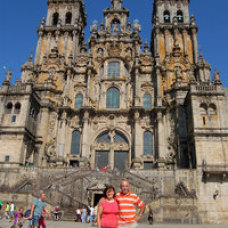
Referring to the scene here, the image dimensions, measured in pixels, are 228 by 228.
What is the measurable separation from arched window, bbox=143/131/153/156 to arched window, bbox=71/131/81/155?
8.00 m

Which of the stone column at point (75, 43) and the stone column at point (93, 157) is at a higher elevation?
the stone column at point (75, 43)

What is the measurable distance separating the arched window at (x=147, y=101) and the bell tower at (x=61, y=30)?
11855 millimetres

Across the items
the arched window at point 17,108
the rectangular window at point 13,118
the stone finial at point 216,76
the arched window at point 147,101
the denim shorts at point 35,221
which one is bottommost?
the denim shorts at point 35,221

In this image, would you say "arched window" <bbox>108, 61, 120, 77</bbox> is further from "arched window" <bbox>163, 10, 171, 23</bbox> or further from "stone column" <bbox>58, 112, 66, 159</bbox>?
"arched window" <bbox>163, 10, 171, 23</bbox>

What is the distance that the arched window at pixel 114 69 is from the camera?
35406mm

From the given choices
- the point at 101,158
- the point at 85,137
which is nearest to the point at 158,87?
the point at 85,137

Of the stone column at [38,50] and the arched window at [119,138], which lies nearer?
the arched window at [119,138]

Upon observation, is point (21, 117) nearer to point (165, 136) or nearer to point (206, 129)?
point (165, 136)

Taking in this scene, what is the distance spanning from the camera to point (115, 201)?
200 inches

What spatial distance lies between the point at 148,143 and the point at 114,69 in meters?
11.6

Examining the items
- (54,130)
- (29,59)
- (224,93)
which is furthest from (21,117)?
(224,93)

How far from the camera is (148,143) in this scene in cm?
3098

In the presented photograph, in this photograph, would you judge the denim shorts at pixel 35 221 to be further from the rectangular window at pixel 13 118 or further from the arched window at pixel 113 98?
the arched window at pixel 113 98

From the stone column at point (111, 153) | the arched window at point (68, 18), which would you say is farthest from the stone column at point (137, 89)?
the arched window at point (68, 18)
